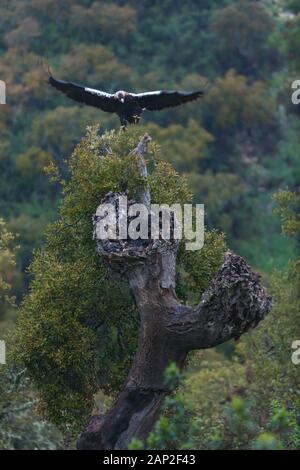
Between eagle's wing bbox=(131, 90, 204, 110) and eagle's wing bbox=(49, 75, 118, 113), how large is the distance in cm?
38

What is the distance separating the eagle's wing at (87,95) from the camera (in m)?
15.5

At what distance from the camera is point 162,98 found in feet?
51.8

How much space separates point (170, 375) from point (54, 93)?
38.5m

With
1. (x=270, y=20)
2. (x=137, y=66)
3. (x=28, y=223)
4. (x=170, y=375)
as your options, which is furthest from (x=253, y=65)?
(x=170, y=375)

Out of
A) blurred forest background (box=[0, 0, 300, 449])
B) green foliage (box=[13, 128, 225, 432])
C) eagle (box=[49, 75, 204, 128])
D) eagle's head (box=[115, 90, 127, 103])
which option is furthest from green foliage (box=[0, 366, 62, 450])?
Answer: blurred forest background (box=[0, 0, 300, 449])

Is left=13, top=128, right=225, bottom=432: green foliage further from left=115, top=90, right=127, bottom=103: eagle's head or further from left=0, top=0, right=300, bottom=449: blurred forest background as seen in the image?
left=0, top=0, right=300, bottom=449: blurred forest background

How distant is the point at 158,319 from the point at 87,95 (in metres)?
4.45

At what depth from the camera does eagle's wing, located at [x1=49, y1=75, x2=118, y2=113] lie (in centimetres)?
1554

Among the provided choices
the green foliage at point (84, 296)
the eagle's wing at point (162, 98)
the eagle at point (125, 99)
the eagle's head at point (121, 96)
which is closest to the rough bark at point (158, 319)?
the green foliage at point (84, 296)

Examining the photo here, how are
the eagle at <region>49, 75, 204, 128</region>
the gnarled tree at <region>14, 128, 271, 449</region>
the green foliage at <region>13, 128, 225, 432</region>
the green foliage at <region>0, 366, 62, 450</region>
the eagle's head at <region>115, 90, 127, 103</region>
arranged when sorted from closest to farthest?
1. the gnarled tree at <region>14, 128, 271, 449</region>
2. the green foliage at <region>13, 128, 225, 432</region>
3. the eagle's head at <region>115, 90, 127, 103</region>
4. the eagle at <region>49, 75, 204, 128</region>
5. the green foliage at <region>0, 366, 62, 450</region>

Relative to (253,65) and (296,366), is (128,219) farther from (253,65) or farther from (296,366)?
(253,65)

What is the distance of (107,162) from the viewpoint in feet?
46.0

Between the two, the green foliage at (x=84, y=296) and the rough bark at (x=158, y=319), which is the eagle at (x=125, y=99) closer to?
the green foliage at (x=84, y=296)
